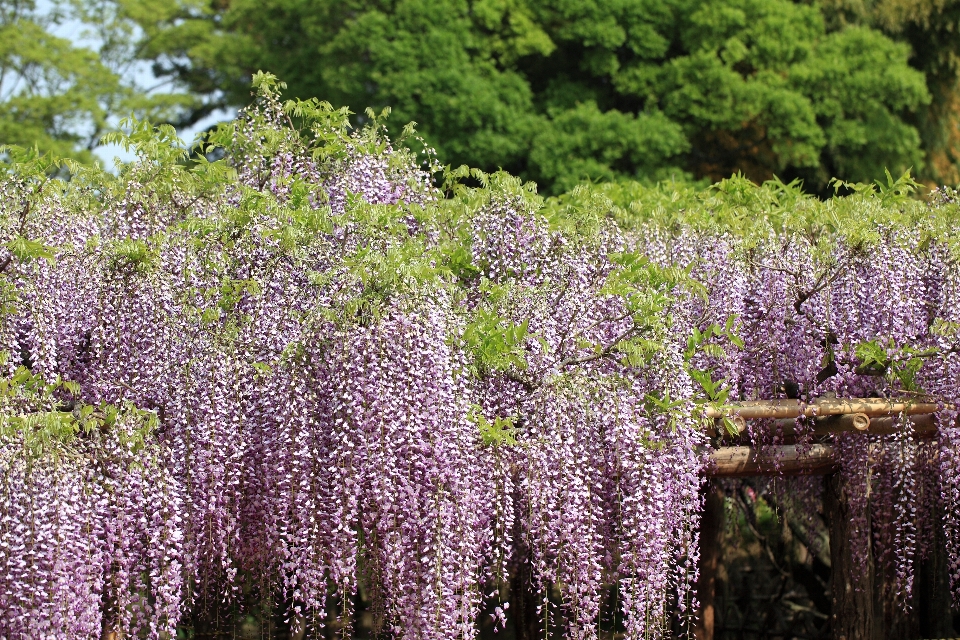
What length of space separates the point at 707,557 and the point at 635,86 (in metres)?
12.0

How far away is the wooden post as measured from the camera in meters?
10.0

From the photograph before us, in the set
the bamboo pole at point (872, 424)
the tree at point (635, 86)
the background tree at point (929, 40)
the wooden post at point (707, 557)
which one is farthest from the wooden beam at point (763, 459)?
the background tree at point (929, 40)

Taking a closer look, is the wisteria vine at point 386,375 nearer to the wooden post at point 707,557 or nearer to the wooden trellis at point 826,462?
the wooden trellis at point 826,462

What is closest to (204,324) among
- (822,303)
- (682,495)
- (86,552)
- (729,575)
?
(86,552)

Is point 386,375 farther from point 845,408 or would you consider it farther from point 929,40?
point 929,40

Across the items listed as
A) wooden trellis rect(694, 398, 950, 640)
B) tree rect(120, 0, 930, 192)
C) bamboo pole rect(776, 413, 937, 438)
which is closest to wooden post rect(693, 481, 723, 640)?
wooden trellis rect(694, 398, 950, 640)

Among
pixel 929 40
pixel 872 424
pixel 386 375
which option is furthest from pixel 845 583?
pixel 929 40

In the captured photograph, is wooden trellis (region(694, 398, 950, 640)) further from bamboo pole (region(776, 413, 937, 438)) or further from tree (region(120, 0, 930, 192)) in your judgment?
tree (region(120, 0, 930, 192))

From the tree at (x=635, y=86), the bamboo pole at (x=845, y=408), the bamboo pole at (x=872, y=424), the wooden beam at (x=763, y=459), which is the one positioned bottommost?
the wooden beam at (x=763, y=459)

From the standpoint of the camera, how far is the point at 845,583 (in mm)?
9523

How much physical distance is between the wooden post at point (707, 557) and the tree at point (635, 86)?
32.1 feet

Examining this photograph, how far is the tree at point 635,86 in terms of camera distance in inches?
778

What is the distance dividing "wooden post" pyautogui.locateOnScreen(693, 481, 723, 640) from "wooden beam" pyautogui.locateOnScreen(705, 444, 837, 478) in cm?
92

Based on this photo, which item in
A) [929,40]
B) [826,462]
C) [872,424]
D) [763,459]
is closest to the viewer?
[872,424]
